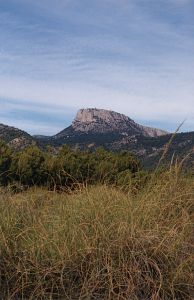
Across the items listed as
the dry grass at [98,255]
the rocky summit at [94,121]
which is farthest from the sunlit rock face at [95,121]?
the dry grass at [98,255]

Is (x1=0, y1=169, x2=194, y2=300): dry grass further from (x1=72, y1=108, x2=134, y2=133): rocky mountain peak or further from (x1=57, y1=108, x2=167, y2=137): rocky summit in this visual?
(x1=72, y1=108, x2=134, y2=133): rocky mountain peak

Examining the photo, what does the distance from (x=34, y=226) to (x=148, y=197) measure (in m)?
1.25

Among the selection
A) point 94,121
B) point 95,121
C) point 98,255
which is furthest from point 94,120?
point 98,255

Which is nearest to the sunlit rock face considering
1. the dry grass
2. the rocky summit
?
the rocky summit

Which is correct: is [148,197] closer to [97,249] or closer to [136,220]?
[136,220]

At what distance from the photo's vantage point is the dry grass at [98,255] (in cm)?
455

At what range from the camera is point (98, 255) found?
4703mm

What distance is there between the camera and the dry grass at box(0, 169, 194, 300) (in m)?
4.55

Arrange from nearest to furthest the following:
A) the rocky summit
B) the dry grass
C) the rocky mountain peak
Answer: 1. the dry grass
2. the rocky summit
3. the rocky mountain peak

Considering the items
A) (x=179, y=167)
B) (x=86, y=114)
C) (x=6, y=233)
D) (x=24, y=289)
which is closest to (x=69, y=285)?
(x=24, y=289)

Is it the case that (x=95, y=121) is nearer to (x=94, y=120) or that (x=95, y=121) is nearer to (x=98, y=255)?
(x=94, y=120)

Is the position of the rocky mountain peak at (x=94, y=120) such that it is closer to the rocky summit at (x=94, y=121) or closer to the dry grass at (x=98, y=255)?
the rocky summit at (x=94, y=121)

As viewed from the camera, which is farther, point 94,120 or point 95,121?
point 94,120

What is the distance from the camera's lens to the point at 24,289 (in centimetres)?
462
